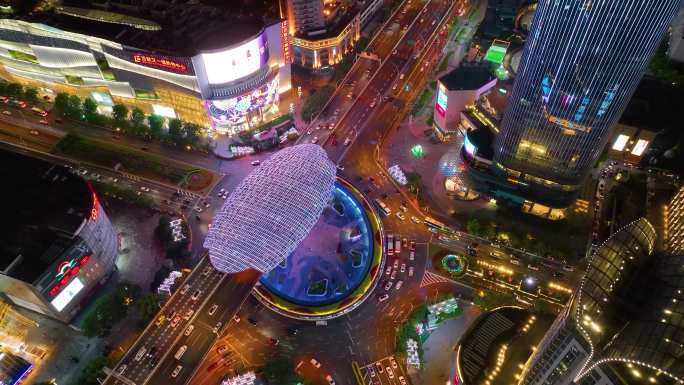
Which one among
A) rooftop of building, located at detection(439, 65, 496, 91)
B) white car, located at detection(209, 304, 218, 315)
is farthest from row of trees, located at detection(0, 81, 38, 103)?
rooftop of building, located at detection(439, 65, 496, 91)

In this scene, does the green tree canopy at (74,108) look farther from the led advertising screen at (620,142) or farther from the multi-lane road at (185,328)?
the led advertising screen at (620,142)

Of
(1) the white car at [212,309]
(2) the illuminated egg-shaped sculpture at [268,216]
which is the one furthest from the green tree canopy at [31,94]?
(1) the white car at [212,309]

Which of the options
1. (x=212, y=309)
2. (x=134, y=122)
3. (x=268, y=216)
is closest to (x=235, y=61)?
(x=134, y=122)

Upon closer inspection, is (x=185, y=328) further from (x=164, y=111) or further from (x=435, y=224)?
(x=164, y=111)

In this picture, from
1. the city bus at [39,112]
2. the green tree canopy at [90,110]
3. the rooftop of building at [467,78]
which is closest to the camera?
the rooftop of building at [467,78]

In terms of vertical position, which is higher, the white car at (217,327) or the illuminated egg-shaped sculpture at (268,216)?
the illuminated egg-shaped sculpture at (268,216)

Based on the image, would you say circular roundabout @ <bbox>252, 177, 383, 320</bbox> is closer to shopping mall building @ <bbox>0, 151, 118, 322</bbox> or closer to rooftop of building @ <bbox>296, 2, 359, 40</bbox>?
shopping mall building @ <bbox>0, 151, 118, 322</bbox>
